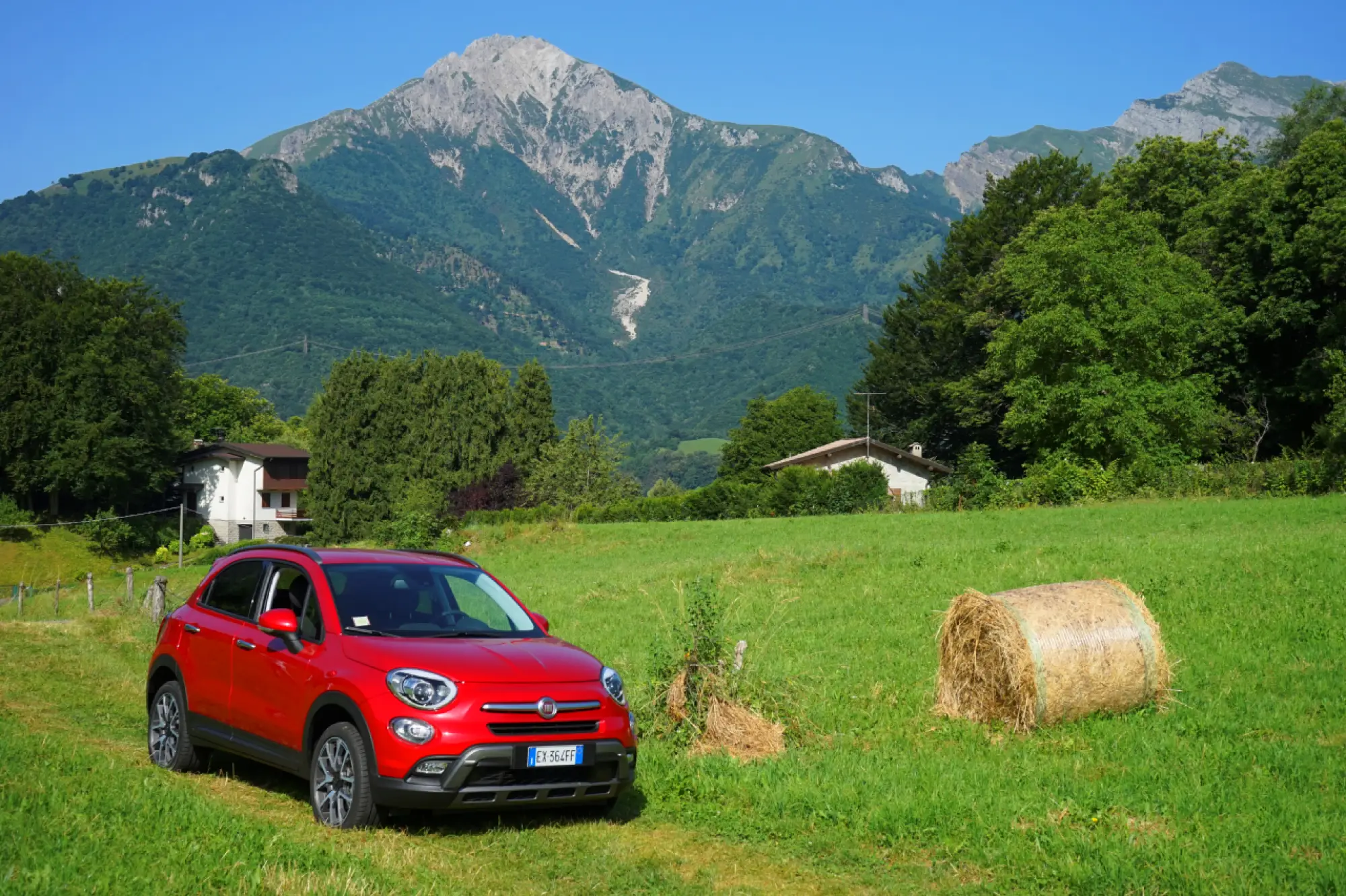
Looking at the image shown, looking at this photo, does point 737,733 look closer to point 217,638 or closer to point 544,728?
point 544,728

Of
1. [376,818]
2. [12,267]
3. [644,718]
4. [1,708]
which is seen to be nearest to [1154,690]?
[644,718]

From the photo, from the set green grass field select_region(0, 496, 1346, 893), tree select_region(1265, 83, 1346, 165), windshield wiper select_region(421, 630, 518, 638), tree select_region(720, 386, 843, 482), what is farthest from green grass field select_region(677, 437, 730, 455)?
windshield wiper select_region(421, 630, 518, 638)

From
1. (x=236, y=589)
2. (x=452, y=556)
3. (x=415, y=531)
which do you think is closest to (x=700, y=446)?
(x=415, y=531)

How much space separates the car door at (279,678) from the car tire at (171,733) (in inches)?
34.5

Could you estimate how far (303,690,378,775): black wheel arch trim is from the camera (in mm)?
7770

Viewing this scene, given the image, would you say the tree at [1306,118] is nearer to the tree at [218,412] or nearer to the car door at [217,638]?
the car door at [217,638]

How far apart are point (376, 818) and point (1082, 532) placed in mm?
24436

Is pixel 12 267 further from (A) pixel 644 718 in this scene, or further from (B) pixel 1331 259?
(A) pixel 644 718

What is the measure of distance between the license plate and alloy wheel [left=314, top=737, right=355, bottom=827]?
1217 mm

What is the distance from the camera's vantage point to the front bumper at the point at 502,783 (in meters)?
7.60

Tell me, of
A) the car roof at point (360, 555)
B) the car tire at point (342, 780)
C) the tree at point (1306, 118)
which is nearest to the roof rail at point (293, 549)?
the car roof at point (360, 555)

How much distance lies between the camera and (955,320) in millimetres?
68875

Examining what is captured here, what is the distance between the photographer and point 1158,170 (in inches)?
2473

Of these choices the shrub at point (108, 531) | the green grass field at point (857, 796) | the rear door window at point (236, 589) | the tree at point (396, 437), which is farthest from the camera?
the tree at point (396, 437)
